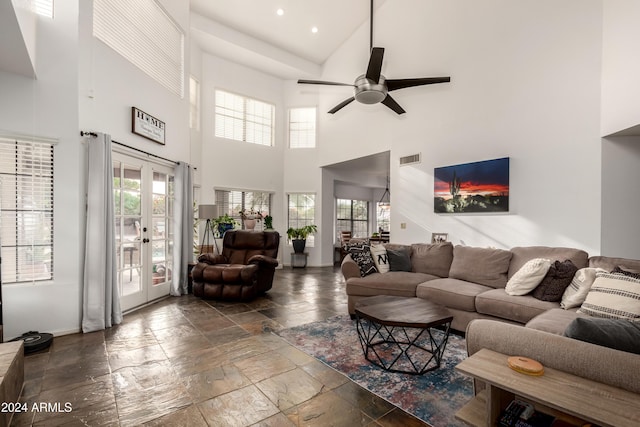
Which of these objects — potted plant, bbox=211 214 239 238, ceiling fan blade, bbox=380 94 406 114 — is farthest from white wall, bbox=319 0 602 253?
potted plant, bbox=211 214 239 238

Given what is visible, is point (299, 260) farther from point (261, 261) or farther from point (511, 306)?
point (511, 306)

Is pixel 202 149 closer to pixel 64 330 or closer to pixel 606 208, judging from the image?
pixel 64 330

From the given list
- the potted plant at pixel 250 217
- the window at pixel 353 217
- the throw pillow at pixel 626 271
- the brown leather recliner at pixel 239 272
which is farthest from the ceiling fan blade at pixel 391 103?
the window at pixel 353 217

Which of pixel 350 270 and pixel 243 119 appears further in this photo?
pixel 243 119

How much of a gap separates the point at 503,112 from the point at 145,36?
5069 millimetres

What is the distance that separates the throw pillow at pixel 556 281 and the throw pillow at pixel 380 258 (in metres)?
1.66

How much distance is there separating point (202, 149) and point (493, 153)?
5780 millimetres

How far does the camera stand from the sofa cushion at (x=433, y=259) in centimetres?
389

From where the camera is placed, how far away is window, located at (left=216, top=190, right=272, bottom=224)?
23.2 feet

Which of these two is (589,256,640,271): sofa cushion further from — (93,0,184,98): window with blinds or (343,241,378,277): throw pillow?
(93,0,184,98): window with blinds

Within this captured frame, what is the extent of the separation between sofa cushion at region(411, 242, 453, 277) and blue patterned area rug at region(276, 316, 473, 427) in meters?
0.94

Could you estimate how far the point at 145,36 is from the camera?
419 cm

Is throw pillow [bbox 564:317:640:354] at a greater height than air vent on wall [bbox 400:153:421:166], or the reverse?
air vent on wall [bbox 400:153:421:166]

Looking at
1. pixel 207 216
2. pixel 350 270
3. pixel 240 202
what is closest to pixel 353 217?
pixel 240 202
